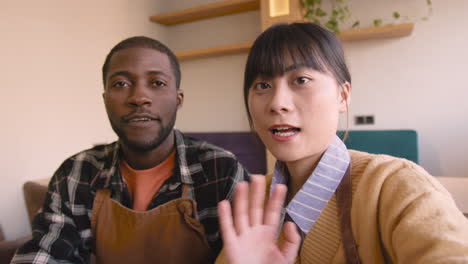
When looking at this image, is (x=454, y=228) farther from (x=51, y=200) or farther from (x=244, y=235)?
(x=51, y=200)

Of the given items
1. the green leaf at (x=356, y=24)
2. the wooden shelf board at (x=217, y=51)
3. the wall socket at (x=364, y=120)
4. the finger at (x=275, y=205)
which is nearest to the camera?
the finger at (x=275, y=205)

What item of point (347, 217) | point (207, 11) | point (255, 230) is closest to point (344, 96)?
point (347, 217)

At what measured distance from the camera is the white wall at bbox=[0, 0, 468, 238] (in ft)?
6.77

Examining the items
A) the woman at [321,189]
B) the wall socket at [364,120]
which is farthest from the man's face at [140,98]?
the wall socket at [364,120]

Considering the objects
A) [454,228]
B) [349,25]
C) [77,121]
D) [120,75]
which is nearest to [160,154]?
[120,75]

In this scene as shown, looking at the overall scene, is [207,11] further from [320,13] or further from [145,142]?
[145,142]

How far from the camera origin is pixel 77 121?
2482mm

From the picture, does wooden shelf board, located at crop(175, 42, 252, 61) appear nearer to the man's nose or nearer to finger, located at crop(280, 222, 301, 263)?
the man's nose

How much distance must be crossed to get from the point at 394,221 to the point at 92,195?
0.83 metres

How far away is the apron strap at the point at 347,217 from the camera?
57 cm

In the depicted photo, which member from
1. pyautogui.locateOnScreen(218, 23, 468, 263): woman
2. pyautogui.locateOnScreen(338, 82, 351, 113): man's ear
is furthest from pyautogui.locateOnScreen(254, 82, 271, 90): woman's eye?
pyautogui.locateOnScreen(338, 82, 351, 113): man's ear

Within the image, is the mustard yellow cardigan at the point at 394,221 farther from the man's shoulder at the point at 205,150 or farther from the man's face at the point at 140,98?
the man's face at the point at 140,98

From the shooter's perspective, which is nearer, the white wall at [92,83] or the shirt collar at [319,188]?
the shirt collar at [319,188]

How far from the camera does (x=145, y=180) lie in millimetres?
979
